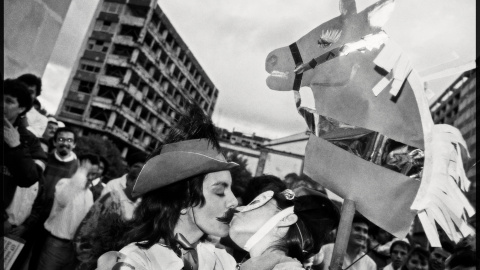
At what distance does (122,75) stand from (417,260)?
34921 millimetres

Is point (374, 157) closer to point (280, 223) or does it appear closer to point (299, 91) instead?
point (299, 91)

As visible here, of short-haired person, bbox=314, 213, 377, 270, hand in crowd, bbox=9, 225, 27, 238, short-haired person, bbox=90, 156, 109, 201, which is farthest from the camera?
short-haired person, bbox=90, 156, 109, 201

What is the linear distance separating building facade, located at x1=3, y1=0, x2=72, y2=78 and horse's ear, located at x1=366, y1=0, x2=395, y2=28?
136cm

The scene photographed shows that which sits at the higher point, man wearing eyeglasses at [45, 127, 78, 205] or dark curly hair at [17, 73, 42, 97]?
dark curly hair at [17, 73, 42, 97]

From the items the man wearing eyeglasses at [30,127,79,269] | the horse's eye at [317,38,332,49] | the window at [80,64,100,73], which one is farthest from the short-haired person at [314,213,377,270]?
the window at [80,64,100,73]

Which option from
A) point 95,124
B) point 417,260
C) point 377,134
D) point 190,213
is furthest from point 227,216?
point 95,124

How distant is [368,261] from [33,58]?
3.39 metres

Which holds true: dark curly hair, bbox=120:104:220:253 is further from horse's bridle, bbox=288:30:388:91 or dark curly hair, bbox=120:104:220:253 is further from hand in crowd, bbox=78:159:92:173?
hand in crowd, bbox=78:159:92:173

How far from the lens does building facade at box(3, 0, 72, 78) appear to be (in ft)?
4.69

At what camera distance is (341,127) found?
1.83m

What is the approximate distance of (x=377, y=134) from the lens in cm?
177

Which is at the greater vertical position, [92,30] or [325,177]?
[92,30]

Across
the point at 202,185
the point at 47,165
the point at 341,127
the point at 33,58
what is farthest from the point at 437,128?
the point at 47,165

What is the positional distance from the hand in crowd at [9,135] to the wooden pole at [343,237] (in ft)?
5.98
